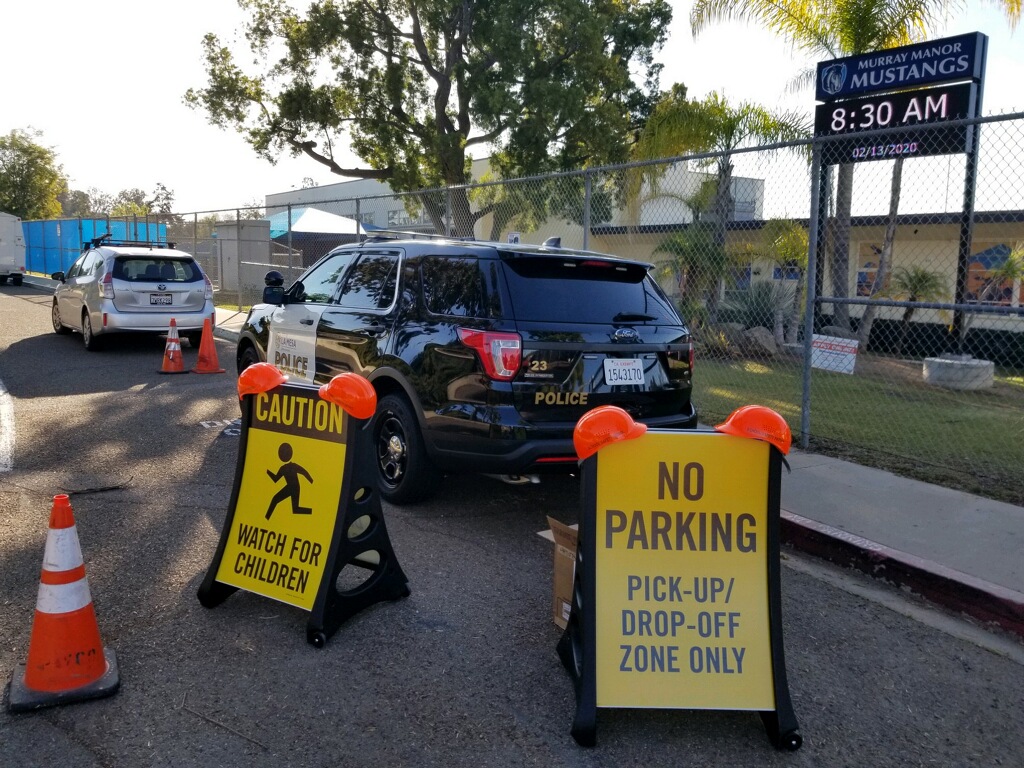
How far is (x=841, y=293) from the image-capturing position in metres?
12.1

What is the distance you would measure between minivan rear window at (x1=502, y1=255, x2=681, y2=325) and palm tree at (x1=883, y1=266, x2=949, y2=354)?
25.5 feet

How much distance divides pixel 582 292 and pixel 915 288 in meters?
8.76

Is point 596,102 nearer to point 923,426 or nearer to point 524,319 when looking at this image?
point 923,426

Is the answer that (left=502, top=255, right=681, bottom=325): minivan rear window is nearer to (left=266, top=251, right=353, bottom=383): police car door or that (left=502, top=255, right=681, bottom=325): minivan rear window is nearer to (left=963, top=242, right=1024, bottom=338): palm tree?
(left=266, top=251, right=353, bottom=383): police car door

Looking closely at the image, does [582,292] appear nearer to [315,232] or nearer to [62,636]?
[62,636]

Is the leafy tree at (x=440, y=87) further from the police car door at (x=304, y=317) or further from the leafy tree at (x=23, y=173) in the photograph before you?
the leafy tree at (x=23, y=173)

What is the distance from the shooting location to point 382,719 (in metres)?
3.34

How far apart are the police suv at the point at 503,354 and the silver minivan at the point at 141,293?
7933mm

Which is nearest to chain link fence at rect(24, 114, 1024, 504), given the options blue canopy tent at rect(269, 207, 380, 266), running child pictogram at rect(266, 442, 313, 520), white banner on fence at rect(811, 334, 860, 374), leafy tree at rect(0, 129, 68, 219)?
white banner on fence at rect(811, 334, 860, 374)

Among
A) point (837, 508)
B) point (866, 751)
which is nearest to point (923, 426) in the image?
point (837, 508)

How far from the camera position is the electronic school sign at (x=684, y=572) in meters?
3.29

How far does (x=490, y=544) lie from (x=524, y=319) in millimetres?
1367

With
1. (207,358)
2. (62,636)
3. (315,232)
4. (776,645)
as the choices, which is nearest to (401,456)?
(62,636)

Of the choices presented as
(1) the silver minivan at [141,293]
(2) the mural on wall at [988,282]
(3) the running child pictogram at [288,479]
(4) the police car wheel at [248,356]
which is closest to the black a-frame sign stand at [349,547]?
(3) the running child pictogram at [288,479]
